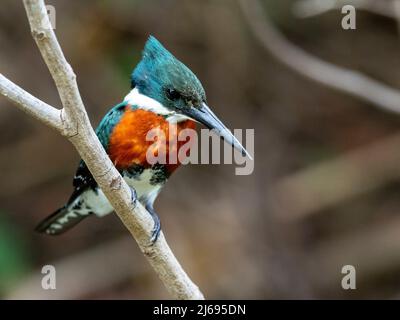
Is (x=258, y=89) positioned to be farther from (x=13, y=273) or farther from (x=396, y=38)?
(x=13, y=273)

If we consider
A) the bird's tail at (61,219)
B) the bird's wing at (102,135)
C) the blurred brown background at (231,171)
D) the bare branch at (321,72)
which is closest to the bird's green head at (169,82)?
the bird's wing at (102,135)

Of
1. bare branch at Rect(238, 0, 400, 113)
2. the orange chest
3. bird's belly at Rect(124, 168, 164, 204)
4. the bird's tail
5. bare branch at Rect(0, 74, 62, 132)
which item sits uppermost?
bare branch at Rect(238, 0, 400, 113)

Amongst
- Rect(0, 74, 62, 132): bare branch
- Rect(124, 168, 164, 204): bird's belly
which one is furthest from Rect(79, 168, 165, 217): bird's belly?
Rect(0, 74, 62, 132): bare branch

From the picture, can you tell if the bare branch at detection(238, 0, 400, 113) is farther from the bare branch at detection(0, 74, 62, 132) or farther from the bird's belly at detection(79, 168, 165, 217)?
the bare branch at detection(0, 74, 62, 132)

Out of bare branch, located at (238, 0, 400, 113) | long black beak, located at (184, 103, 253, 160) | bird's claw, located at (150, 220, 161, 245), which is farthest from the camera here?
bare branch, located at (238, 0, 400, 113)

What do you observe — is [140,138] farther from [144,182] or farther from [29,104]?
[29,104]

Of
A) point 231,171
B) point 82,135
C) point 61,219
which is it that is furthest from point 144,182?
point 231,171

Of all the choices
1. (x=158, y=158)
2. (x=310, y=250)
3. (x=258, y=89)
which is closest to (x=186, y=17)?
(x=258, y=89)
